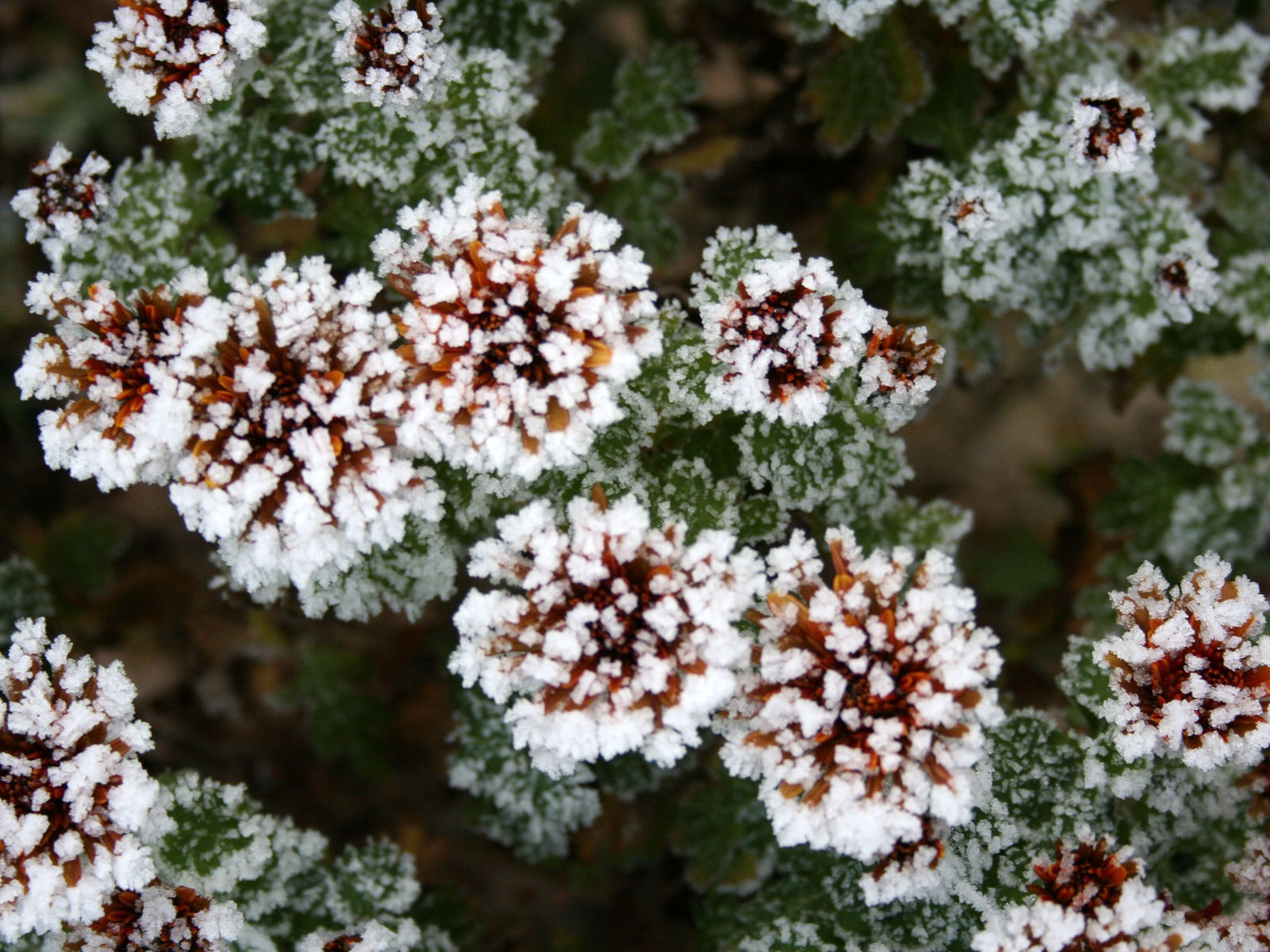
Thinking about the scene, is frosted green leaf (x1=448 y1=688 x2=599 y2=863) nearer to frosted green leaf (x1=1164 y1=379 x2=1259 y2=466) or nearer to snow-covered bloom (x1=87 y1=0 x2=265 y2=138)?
snow-covered bloom (x1=87 y1=0 x2=265 y2=138)

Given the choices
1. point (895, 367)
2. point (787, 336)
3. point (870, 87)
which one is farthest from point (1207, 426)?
point (787, 336)

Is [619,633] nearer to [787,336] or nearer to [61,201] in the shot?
[787,336]

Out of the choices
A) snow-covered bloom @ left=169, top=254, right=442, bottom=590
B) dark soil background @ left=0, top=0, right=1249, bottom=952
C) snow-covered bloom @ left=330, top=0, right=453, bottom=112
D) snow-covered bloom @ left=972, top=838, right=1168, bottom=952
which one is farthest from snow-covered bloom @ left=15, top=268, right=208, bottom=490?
snow-covered bloom @ left=972, top=838, right=1168, bottom=952

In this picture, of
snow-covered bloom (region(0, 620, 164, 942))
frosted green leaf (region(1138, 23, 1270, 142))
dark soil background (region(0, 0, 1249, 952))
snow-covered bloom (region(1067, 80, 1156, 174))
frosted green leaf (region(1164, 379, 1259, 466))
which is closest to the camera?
snow-covered bloom (region(0, 620, 164, 942))

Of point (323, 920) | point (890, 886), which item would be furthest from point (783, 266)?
point (323, 920)

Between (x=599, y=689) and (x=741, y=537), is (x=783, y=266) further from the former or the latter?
(x=599, y=689)

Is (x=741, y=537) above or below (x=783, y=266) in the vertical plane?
below

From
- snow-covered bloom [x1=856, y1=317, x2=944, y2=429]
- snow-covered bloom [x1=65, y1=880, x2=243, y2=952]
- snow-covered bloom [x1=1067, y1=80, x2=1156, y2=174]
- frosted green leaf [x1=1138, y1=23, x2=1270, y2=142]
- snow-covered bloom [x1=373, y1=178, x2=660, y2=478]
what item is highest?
frosted green leaf [x1=1138, y1=23, x2=1270, y2=142]
